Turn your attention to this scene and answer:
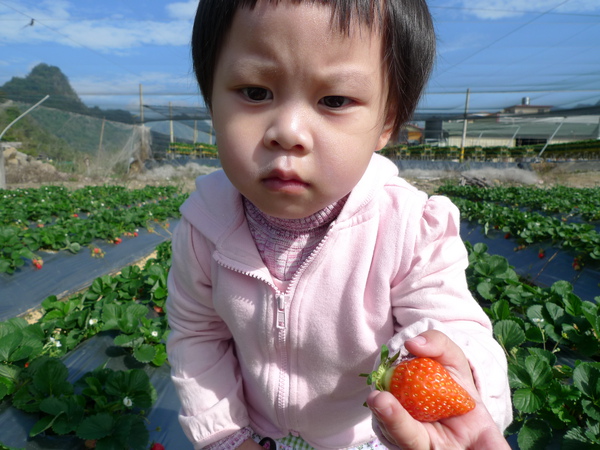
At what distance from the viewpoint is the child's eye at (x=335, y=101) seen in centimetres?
79

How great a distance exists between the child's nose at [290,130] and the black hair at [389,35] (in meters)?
0.17

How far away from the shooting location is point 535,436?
1361 millimetres

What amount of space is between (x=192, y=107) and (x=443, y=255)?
57.9 feet

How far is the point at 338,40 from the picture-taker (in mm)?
751

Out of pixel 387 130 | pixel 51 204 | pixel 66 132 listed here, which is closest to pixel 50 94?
pixel 66 132

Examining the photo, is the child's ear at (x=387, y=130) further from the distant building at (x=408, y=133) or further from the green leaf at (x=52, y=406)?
the green leaf at (x=52, y=406)

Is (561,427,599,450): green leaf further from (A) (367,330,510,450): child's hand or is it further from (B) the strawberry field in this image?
(A) (367,330,510,450): child's hand

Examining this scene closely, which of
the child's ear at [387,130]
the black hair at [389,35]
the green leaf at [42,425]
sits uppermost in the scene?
the black hair at [389,35]

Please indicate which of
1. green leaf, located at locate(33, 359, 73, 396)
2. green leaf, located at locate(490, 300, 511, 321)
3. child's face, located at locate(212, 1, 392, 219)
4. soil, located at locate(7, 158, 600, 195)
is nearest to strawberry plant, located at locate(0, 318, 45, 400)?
green leaf, located at locate(33, 359, 73, 396)

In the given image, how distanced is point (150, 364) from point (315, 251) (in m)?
1.41

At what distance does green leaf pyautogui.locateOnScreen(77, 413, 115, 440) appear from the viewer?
56.5 inches

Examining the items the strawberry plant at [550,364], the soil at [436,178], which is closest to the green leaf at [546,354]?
the strawberry plant at [550,364]

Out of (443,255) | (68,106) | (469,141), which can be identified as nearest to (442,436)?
(443,255)

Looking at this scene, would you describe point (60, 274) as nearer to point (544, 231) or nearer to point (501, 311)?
point (501, 311)
